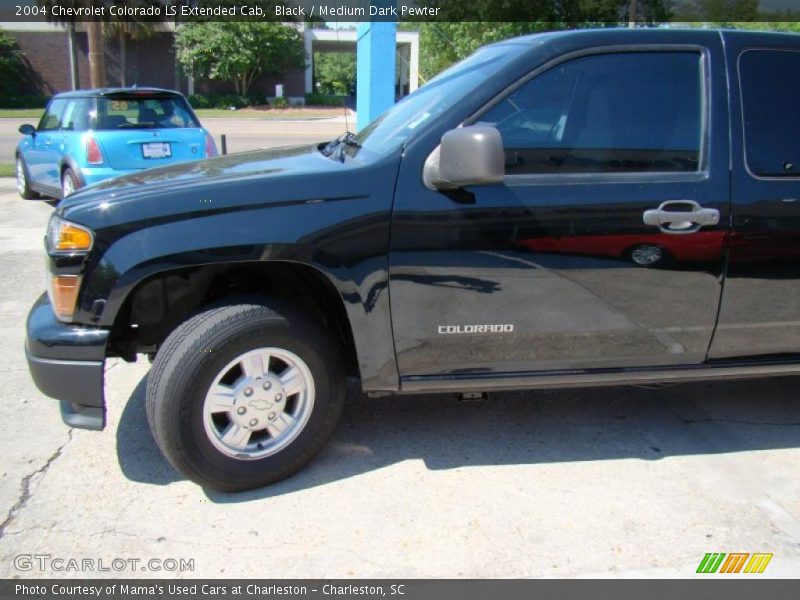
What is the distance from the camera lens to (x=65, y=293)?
9.68ft

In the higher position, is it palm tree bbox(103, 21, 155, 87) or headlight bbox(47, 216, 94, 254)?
palm tree bbox(103, 21, 155, 87)

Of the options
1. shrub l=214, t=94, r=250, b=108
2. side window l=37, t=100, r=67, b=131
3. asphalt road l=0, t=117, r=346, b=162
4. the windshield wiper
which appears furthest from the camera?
shrub l=214, t=94, r=250, b=108

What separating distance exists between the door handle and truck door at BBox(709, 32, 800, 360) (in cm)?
15

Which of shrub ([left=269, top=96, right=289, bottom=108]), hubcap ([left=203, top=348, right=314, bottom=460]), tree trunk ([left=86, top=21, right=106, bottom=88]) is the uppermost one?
tree trunk ([left=86, top=21, right=106, bottom=88])

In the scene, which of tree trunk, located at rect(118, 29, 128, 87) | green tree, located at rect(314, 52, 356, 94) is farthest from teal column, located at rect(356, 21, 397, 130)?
green tree, located at rect(314, 52, 356, 94)

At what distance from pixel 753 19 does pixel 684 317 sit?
1883 centimetres

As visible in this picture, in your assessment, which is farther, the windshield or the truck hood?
the windshield

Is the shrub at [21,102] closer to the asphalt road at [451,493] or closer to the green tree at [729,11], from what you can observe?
the green tree at [729,11]

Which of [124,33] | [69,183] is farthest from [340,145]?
[124,33]

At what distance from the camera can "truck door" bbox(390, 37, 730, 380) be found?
2984mm

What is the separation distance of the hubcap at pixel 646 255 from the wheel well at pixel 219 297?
50.8 inches

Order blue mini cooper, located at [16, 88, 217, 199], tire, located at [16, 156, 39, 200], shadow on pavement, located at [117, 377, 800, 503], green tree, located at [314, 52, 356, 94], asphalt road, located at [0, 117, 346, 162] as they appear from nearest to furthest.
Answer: shadow on pavement, located at [117, 377, 800, 503]
blue mini cooper, located at [16, 88, 217, 199]
tire, located at [16, 156, 39, 200]
asphalt road, located at [0, 117, 346, 162]
green tree, located at [314, 52, 356, 94]

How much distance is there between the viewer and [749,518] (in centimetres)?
300

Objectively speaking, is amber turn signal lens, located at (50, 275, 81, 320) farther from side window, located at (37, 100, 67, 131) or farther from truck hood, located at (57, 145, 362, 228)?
side window, located at (37, 100, 67, 131)
